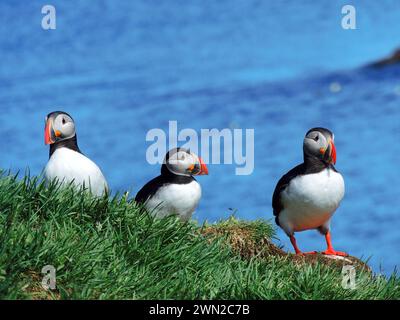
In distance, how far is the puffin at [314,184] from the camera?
747 centimetres

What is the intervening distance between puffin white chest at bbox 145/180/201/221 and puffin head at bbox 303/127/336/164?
1.21 meters

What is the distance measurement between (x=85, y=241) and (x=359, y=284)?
2162 millimetres

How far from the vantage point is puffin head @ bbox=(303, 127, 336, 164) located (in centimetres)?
746

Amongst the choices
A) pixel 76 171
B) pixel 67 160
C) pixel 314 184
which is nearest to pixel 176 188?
pixel 76 171

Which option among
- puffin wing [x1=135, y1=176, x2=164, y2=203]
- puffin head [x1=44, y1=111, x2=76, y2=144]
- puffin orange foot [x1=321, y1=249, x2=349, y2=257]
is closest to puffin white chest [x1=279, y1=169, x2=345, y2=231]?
puffin orange foot [x1=321, y1=249, x2=349, y2=257]

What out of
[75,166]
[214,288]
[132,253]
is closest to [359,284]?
[214,288]

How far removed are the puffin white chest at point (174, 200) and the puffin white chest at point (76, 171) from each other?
0.46m

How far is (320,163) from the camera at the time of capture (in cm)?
752

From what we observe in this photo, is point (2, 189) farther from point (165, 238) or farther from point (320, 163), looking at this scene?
point (320, 163)

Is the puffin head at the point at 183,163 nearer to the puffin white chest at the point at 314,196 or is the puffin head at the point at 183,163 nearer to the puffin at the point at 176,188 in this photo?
the puffin at the point at 176,188

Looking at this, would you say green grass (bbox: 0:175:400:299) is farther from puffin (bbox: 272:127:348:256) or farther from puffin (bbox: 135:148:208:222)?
puffin (bbox: 272:127:348:256)

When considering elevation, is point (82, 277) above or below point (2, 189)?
below

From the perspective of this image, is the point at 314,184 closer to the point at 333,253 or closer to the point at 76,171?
the point at 333,253
